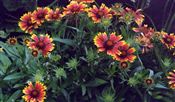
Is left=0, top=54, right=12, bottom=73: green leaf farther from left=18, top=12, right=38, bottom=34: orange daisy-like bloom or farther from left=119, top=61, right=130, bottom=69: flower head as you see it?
left=119, top=61, right=130, bottom=69: flower head

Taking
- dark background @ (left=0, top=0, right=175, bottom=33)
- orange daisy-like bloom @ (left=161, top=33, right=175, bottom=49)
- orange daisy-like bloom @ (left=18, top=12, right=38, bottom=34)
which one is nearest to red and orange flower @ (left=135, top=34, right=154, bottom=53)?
orange daisy-like bloom @ (left=161, top=33, right=175, bottom=49)

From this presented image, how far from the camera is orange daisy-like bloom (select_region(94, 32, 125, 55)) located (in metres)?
2.30

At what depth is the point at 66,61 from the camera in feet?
8.19

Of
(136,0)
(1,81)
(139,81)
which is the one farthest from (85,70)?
(136,0)

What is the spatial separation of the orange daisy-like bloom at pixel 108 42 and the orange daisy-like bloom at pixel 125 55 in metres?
0.02

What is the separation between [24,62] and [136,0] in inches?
54.8

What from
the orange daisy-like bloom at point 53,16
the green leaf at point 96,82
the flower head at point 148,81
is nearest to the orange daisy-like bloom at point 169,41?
the flower head at point 148,81

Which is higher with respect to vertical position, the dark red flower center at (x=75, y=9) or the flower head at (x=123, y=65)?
the dark red flower center at (x=75, y=9)

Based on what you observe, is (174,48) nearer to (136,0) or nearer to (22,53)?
(22,53)

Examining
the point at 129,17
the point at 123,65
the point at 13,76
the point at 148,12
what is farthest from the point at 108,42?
the point at 148,12

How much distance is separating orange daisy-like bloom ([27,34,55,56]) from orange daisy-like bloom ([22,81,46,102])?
172mm

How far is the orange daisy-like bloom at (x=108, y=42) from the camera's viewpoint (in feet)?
7.55

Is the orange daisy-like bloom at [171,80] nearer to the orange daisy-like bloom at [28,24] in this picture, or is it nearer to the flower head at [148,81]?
the flower head at [148,81]

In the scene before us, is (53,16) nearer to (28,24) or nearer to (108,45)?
(28,24)
